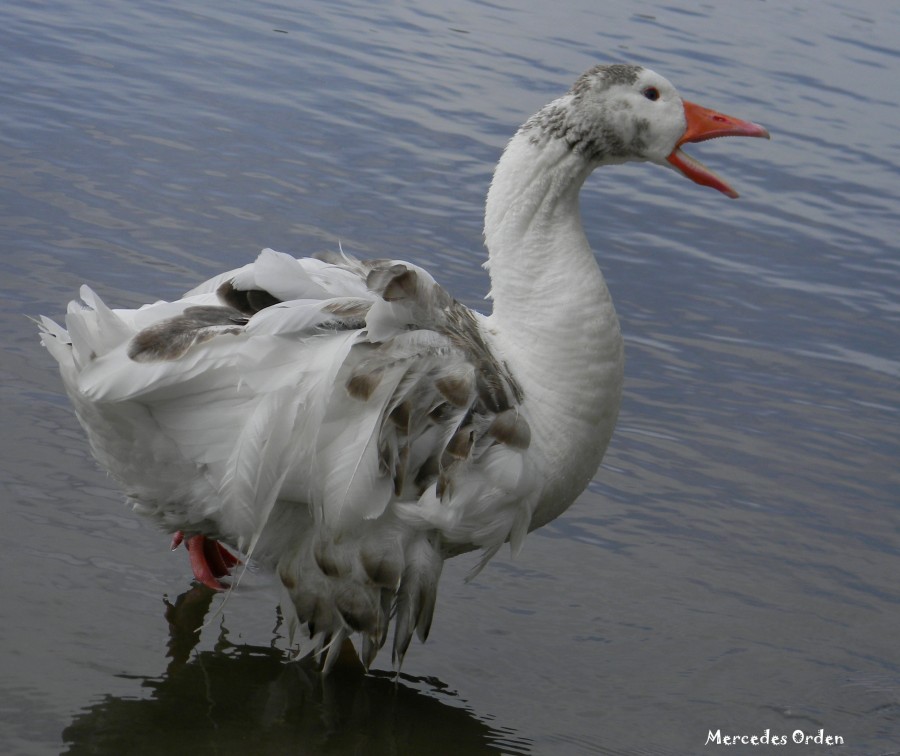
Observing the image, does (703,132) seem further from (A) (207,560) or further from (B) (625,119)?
(A) (207,560)

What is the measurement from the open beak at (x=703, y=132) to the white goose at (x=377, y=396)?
4.6 inches

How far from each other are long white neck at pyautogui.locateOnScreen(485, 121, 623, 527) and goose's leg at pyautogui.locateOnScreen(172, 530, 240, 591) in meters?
1.13

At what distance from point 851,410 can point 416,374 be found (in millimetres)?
3570

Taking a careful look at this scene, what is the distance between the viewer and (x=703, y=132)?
474cm

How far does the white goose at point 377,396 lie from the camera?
4020mm

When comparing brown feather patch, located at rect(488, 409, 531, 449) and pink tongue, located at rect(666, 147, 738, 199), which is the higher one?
pink tongue, located at rect(666, 147, 738, 199)

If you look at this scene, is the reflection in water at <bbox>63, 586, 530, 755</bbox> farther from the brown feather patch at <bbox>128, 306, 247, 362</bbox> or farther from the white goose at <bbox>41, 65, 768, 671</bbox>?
the brown feather patch at <bbox>128, 306, 247, 362</bbox>

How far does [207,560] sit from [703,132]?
7.61ft

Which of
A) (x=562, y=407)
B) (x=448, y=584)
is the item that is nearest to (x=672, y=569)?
(x=448, y=584)

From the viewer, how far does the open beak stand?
4738 mm

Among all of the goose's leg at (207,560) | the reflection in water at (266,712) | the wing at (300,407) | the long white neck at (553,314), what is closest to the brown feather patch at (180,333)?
the wing at (300,407)

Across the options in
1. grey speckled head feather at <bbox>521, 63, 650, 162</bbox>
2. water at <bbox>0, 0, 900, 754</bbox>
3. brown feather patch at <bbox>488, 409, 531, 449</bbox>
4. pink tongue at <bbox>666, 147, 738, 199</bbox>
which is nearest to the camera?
brown feather patch at <bbox>488, 409, 531, 449</bbox>

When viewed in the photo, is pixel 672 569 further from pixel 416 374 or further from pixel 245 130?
pixel 245 130

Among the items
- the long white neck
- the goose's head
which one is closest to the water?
the long white neck
